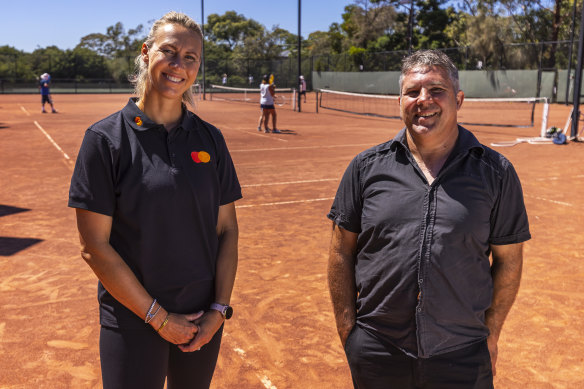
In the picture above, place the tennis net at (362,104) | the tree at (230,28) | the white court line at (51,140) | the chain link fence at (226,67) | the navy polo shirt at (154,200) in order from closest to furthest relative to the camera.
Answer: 1. the navy polo shirt at (154,200)
2. the white court line at (51,140)
3. the tennis net at (362,104)
4. the chain link fence at (226,67)
5. the tree at (230,28)

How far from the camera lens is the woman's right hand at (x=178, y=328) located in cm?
227

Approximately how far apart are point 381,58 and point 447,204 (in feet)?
149

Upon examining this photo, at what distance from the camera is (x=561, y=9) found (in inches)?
1829

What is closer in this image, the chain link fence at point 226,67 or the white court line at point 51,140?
the white court line at point 51,140

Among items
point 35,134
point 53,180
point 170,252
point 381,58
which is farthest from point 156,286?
point 381,58

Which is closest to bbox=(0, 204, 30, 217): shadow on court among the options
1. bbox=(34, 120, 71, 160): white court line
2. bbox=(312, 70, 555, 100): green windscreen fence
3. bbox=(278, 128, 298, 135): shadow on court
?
bbox=(34, 120, 71, 160): white court line

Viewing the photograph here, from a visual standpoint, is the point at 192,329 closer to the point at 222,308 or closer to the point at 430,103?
the point at 222,308

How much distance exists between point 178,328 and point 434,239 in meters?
1.06

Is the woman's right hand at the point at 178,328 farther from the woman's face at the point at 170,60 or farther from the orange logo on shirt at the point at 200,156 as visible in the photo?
the woman's face at the point at 170,60

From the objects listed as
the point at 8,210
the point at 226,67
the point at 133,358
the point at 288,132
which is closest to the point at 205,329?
the point at 133,358

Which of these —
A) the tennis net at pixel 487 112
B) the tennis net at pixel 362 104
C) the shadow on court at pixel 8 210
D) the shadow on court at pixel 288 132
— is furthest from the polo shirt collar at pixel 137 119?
the tennis net at pixel 362 104

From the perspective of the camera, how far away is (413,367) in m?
2.29

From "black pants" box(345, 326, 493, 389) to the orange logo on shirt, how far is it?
0.97 metres

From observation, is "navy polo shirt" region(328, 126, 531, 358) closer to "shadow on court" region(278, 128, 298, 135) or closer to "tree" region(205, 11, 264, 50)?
"shadow on court" region(278, 128, 298, 135)
